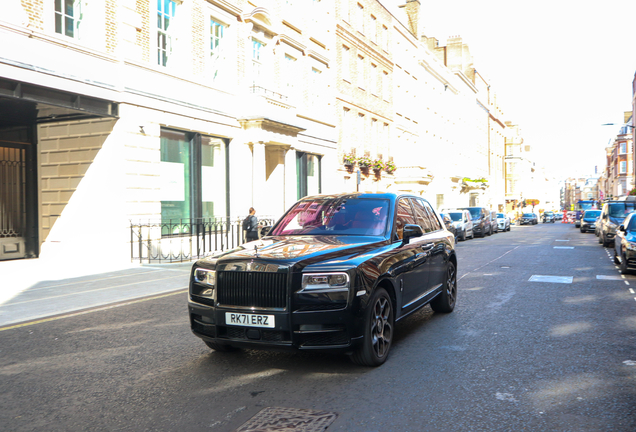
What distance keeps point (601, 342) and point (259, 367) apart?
3.83 m

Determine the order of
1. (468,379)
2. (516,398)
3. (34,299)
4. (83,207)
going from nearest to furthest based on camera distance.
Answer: (516,398) → (468,379) → (34,299) → (83,207)

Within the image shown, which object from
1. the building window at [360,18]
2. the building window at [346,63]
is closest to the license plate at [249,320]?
the building window at [346,63]

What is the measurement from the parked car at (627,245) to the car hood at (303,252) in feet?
28.0

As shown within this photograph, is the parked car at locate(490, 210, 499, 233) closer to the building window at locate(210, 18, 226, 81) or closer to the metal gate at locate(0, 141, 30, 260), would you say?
the building window at locate(210, 18, 226, 81)

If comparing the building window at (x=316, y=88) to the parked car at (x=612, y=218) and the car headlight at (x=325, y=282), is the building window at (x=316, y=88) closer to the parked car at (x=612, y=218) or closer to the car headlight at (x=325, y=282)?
the parked car at (x=612, y=218)

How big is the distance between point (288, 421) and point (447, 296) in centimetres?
448

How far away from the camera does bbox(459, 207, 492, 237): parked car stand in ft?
105

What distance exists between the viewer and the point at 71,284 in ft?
36.9

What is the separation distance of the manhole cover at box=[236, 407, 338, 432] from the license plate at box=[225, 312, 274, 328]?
32.5 inches

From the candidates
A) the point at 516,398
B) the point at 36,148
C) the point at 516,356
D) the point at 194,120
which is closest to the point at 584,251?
the point at 194,120

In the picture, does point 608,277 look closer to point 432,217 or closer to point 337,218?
point 432,217

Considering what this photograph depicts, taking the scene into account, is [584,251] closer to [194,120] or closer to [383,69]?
[194,120]

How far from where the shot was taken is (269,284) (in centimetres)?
475

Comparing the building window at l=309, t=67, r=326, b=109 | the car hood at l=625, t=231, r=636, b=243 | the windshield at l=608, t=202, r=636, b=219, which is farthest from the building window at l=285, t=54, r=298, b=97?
the car hood at l=625, t=231, r=636, b=243
